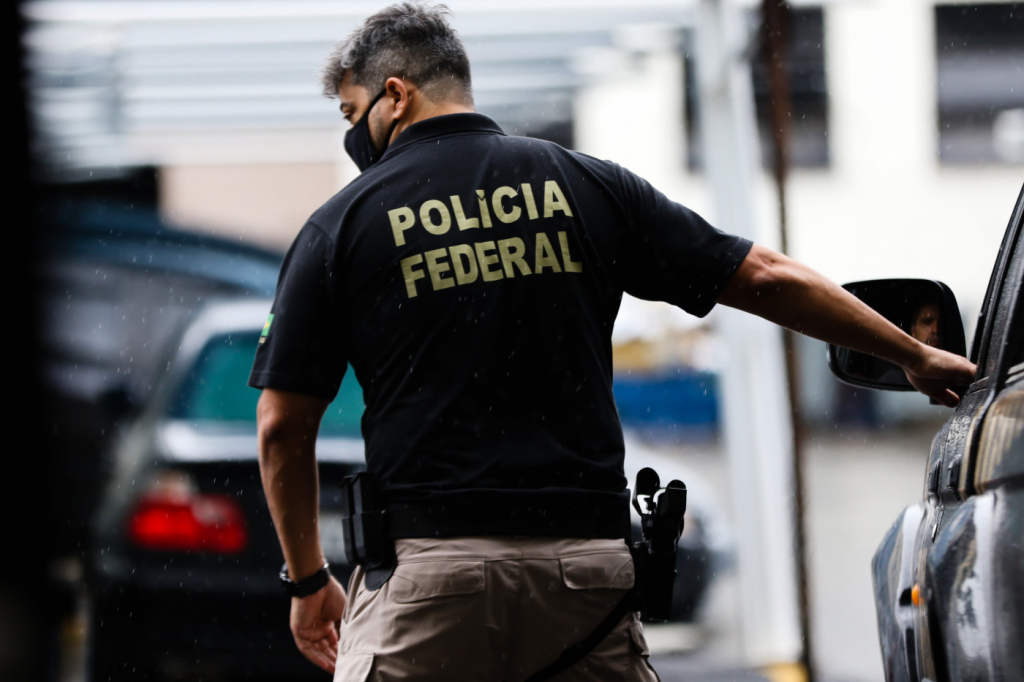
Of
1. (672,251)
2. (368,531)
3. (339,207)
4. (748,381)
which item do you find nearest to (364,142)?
(339,207)

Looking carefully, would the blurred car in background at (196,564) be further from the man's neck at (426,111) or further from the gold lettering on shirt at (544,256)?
the gold lettering on shirt at (544,256)

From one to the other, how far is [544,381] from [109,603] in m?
2.39

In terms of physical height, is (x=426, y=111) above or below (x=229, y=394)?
above

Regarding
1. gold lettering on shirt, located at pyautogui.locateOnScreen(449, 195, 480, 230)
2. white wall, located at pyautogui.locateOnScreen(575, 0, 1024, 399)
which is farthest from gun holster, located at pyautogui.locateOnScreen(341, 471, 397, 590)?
white wall, located at pyautogui.locateOnScreen(575, 0, 1024, 399)

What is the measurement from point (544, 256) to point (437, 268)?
185mm

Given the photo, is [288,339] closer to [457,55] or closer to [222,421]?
[457,55]

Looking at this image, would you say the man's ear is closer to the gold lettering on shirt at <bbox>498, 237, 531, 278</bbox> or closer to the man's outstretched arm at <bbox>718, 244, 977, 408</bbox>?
the gold lettering on shirt at <bbox>498, 237, 531, 278</bbox>

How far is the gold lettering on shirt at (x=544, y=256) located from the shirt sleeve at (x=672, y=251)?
19cm

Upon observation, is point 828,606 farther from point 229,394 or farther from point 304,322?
point 304,322

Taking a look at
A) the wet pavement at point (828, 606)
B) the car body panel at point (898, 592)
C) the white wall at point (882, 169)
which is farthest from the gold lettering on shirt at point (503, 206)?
the white wall at point (882, 169)

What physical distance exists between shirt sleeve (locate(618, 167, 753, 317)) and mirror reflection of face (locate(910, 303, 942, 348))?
0.33m

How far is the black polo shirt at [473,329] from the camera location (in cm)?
182

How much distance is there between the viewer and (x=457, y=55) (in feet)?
6.95

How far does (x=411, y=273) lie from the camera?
1840mm
